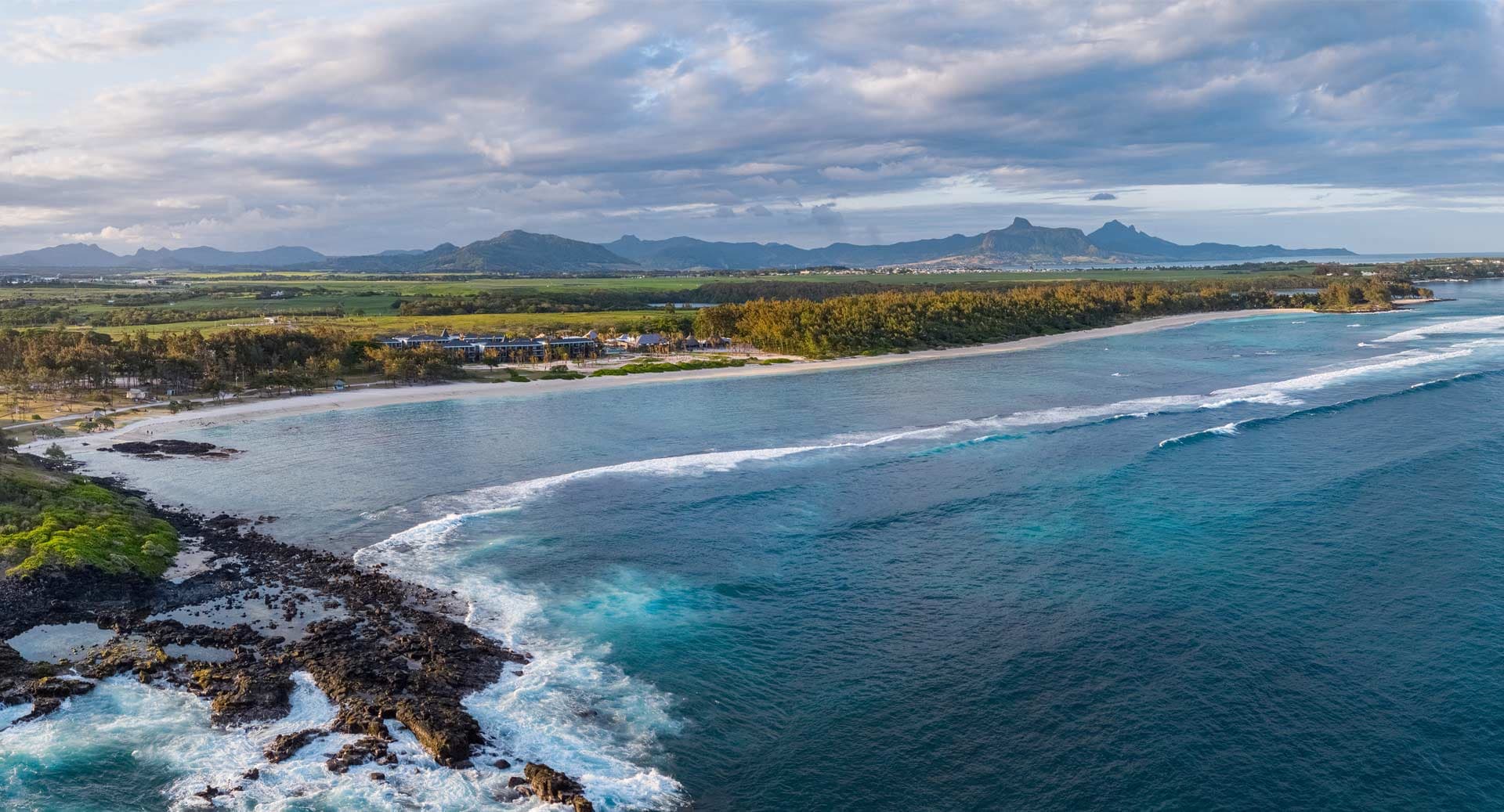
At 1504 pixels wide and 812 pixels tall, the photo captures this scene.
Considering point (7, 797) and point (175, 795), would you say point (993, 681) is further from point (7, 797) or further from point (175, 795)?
point (7, 797)

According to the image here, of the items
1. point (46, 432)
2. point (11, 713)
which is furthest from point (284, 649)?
point (46, 432)

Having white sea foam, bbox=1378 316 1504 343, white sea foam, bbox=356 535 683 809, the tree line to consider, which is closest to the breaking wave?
white sea foam, bbox=1378 316 1504 343

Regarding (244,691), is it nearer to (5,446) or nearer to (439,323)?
(5,446)

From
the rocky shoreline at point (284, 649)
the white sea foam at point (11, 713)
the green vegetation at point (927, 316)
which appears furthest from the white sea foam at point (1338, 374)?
the white sea foam at point (11, 713)

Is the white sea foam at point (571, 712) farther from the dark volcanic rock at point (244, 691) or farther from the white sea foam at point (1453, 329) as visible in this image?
the white sea foam at point (1453, 329)

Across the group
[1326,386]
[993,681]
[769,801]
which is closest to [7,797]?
[769,801]
